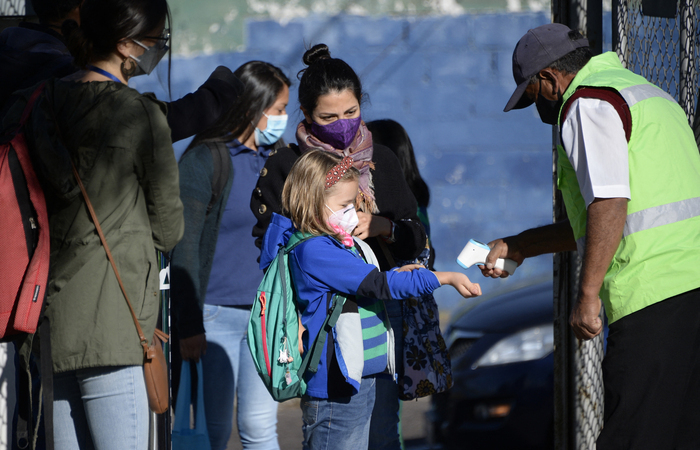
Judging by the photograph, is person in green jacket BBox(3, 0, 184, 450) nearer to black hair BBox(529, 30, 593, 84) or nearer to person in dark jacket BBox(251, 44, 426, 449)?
person in dark jacket BBox(251, 44, 426, 449)

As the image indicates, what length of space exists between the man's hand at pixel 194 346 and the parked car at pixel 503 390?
118 centimetres

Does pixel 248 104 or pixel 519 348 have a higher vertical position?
pixel 248 104

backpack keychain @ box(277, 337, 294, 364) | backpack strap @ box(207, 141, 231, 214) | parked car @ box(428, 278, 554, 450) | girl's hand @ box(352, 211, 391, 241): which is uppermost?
backpack strap @ box(207, 141, 231, 214)

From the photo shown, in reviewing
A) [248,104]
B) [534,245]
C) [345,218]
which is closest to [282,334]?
[345,218]

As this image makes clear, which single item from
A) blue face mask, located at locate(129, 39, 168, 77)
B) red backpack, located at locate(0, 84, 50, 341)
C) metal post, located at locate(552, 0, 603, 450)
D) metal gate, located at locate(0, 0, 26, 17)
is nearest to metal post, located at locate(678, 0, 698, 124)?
metal post, located at locate(552, 0, 603, 450)

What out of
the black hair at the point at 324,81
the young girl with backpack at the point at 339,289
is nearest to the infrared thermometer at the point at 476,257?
the young girl with backpack at the point at 339,289

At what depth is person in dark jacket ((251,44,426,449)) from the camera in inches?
90.3

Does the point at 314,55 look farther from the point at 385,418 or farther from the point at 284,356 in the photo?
the point at 385,418

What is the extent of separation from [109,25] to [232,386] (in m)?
1.69

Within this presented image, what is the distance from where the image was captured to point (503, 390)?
3.20 metres

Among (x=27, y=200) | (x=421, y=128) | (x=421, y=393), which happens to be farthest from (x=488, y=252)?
(x=421, y=128)

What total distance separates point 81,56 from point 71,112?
22 centimetres

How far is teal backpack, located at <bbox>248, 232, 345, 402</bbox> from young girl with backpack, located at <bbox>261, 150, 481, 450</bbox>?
0.02 meters

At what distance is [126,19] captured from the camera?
73.6 inches
